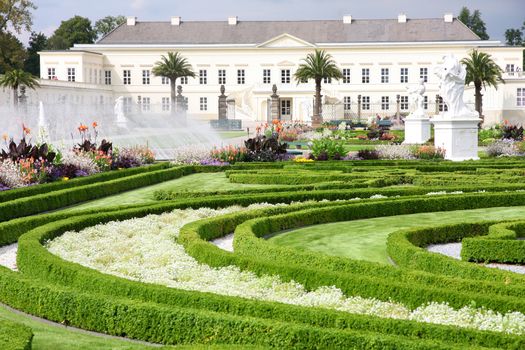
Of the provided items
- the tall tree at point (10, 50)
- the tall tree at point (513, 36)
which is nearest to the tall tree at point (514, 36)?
the tall tree at point (513, 36)

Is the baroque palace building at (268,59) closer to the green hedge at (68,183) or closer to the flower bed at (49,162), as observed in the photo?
the flower bed at (49,162)

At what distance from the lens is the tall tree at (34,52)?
74500mm

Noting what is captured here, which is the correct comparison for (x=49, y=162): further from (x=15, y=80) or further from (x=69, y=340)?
(x=15, y=80)

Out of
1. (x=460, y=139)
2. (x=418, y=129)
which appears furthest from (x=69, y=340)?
(x=418, y=129)

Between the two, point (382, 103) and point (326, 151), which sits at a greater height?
point (382, 103)

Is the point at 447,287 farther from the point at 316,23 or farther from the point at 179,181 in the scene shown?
the point at 316,23

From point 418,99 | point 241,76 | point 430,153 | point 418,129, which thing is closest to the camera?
point 430,153

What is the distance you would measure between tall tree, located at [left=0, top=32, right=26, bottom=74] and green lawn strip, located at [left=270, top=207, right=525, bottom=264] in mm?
46292

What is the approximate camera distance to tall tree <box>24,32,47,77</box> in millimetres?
74500

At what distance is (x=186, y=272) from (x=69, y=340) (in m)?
2.21

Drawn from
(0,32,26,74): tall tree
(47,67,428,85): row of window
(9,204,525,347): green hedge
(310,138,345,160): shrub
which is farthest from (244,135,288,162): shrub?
(47,67,428,85): row of window

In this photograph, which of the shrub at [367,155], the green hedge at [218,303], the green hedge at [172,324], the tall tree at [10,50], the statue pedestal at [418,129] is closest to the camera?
the green hedge at [172,324]

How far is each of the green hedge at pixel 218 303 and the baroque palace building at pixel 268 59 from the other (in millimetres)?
54326

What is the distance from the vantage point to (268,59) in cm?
6719
